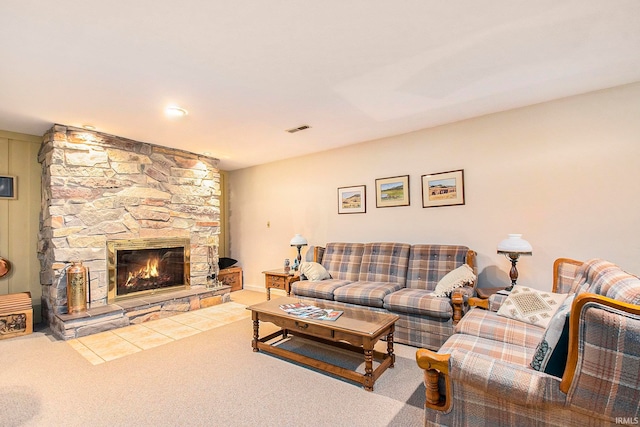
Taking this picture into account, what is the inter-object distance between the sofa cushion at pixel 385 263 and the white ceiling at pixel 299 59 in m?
1.63

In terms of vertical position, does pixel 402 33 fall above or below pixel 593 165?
above

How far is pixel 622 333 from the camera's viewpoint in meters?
1.05

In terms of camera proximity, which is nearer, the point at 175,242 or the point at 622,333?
the point at 622,333

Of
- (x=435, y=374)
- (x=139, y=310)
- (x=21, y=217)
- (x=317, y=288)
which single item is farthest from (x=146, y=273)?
(x=435, y=374)

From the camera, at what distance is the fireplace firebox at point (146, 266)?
13.1 feet

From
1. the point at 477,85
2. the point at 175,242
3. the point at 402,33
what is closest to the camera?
the point at 402,33

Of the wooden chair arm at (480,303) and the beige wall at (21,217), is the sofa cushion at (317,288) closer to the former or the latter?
the wooden chair arm at (480,303)

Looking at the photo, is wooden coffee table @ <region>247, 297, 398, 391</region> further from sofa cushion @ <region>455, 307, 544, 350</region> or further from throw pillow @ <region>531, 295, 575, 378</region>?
throw pillow @ <region>531, 295, 575, 378</region>

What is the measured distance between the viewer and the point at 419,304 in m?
2.93

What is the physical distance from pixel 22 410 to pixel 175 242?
2.78 meters

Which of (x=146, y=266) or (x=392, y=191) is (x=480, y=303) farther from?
(x=146, y=266)

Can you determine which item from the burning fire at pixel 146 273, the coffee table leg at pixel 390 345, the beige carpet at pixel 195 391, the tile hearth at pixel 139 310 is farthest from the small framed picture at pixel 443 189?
the burning fire at pixel 146 273

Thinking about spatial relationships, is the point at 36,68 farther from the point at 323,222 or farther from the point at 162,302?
the point at 323,222

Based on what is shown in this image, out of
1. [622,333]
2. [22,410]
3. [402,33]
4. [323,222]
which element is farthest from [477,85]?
[22,410]
